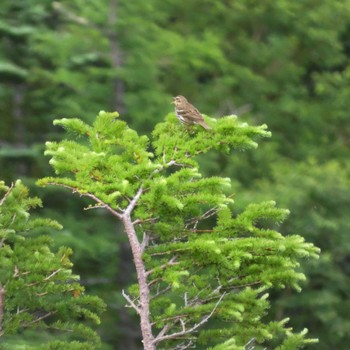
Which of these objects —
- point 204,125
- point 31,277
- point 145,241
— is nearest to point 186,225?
point 145,241

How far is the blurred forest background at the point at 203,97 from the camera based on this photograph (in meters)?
18.7

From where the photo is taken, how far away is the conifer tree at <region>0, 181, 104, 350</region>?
7570 mm

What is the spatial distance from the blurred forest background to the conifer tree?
381 inches

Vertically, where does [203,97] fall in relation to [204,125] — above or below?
above

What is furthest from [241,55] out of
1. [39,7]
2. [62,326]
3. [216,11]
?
[62,326]

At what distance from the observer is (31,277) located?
7645 millimetres

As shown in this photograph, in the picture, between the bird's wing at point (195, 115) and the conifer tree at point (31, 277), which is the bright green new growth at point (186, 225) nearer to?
the bird's wing at point (195, 115)

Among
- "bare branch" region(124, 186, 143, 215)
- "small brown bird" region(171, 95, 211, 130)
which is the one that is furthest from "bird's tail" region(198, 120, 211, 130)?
"bare branch" region(124, 186, 143, 215)

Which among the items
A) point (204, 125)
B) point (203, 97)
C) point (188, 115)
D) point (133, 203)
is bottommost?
point (133, 203)

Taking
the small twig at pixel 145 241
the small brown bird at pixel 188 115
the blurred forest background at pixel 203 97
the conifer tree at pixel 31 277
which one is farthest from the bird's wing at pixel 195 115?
the blurred forest background at pixel 203 97

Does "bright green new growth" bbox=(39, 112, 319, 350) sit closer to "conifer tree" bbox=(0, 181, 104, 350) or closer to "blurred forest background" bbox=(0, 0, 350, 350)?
"conifer tree" bbox=(0, 181, 104, 350)

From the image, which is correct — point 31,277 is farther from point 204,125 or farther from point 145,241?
point 204,125

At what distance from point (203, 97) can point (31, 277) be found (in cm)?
1637

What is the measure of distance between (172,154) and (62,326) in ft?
6.06
